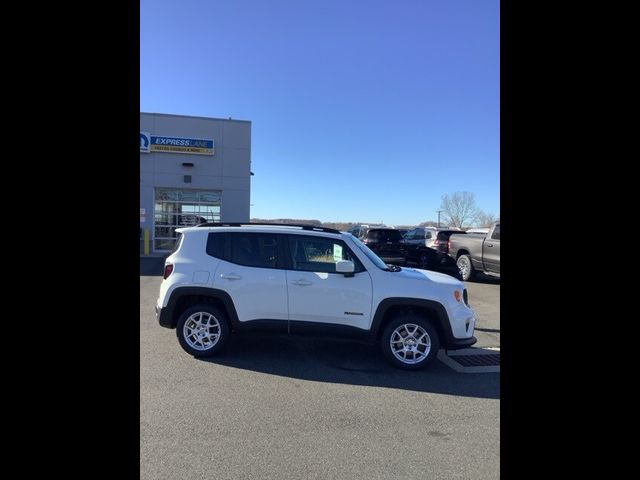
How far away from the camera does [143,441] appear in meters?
3.13

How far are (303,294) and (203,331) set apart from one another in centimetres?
146

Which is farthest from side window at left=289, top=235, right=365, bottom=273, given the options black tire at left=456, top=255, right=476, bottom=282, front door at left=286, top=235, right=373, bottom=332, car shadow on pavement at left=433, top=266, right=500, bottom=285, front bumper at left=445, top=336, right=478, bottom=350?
car shadow on pavement at left=433, top=266, right=500, bottom=285

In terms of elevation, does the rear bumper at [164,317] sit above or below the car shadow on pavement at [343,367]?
above

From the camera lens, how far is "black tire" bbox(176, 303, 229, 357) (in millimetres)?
5203

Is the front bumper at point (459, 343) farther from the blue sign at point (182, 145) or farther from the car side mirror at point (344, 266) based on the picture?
the blue sign at point (182, 145)

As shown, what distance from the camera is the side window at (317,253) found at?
524cm

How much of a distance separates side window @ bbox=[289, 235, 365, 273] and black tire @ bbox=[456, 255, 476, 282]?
9476 millimetres

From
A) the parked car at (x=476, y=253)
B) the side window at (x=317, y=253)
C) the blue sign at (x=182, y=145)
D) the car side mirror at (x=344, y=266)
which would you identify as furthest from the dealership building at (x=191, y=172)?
the car side mirror at (x=344, y=266)

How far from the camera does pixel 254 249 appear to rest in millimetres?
5410

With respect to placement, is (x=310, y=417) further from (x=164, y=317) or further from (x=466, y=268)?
(x=466, y=268)

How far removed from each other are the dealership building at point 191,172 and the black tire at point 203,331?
15.7 meters

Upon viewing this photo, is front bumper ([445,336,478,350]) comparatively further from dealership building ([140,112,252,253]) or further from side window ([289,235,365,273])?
dealership building ([140,112,252,253])
